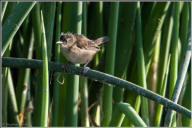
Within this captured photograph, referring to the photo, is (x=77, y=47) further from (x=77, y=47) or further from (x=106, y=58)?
(x=106, y=58)

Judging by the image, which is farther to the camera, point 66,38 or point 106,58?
point 106,58

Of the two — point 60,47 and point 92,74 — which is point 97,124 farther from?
point 92,74

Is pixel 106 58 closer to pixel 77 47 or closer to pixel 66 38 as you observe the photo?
pixel 77 47

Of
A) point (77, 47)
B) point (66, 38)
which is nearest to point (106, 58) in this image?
A: point (77, 47)

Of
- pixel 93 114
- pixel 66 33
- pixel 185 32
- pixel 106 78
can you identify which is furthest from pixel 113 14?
pixel 93 114

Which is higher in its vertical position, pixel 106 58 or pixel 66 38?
pixel 66 38
